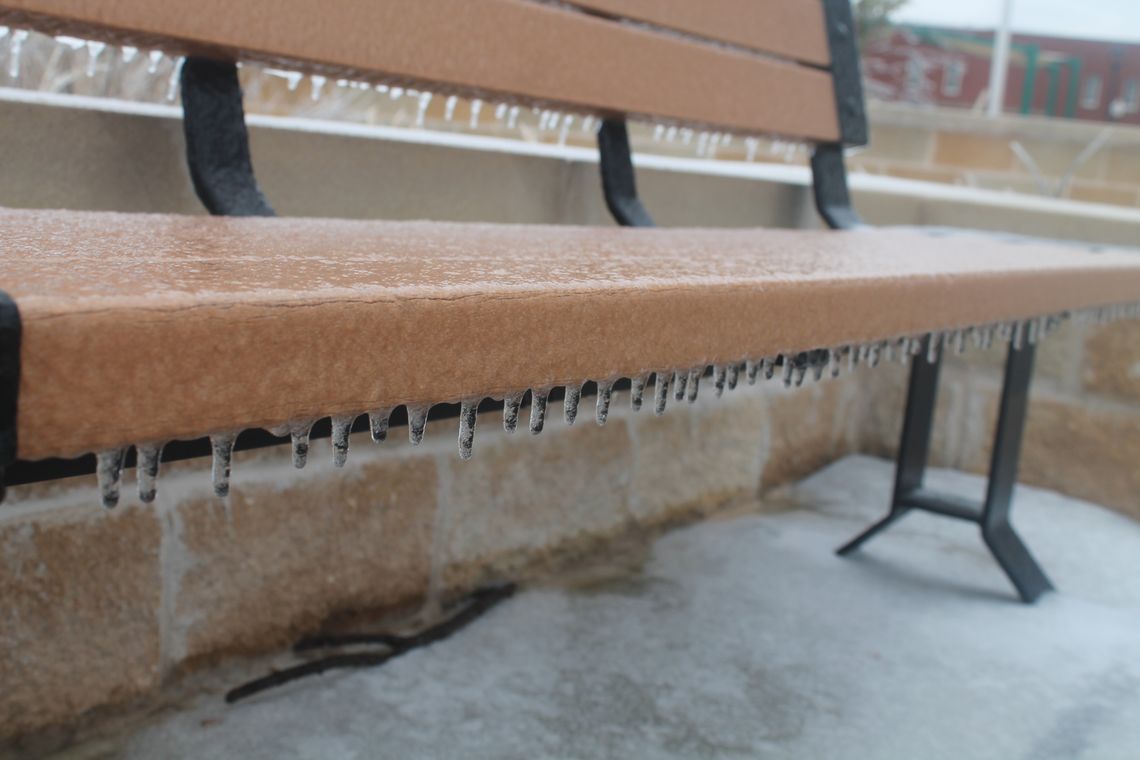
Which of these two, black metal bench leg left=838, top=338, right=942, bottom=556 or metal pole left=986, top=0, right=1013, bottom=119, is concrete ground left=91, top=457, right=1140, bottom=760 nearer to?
black metal bench leg left=838, top=338, right=942, bottom=556

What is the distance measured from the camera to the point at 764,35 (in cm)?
172

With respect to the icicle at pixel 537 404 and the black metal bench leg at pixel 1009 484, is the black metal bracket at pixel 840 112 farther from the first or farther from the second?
the icicle at pixel 537 404

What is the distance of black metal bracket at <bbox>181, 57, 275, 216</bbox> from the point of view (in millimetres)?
1051

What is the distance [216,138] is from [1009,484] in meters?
1.39

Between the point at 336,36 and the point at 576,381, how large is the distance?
0.69 metres

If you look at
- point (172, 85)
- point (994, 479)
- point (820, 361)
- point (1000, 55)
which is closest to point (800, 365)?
point (820, 361)

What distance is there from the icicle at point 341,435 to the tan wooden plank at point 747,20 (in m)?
1.06

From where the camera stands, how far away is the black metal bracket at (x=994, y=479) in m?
1.77

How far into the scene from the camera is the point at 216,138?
3.48 ft

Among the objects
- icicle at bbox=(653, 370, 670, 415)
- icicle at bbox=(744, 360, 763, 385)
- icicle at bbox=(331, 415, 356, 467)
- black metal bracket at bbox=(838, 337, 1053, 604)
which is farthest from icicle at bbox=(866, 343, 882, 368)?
black metal bracket at bbox=(838, 337, 1053, 604)

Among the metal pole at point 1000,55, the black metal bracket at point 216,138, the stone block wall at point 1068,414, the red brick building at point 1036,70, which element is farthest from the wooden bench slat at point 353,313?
the red brick building at point 1036,70

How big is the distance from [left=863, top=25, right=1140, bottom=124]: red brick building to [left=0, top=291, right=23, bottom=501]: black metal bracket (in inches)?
451

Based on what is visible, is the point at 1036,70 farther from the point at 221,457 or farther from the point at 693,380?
the point at 221,457

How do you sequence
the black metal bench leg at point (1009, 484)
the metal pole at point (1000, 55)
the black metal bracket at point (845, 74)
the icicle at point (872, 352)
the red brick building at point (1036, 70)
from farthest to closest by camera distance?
the red brick building at point (1036, 70), the metal pole at point (1000, 55), the black metal bracket at point (845, 74), the black metal bench leg at point (1009, 484), the icicle at point (872, 352)
